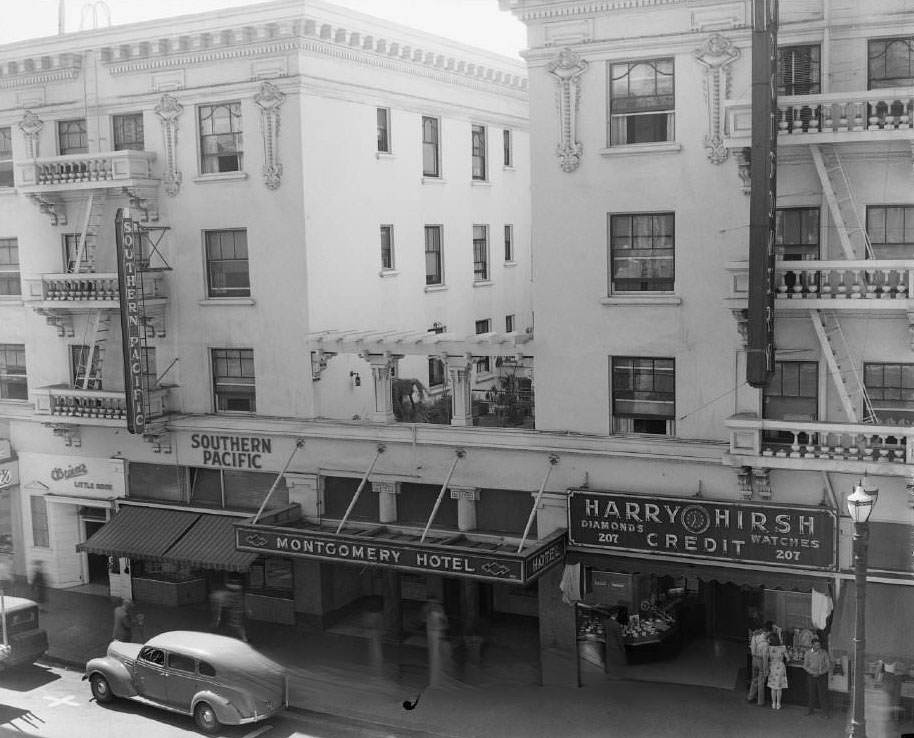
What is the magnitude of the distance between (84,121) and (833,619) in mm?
22298

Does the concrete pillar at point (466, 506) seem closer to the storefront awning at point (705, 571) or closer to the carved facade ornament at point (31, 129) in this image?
the storefront awning at point (705, 571)

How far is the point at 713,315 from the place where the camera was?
2247 centimetres

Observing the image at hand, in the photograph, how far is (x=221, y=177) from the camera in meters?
27.6

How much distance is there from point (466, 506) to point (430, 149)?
442 inches

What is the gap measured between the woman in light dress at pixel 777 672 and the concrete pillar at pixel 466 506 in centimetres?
709

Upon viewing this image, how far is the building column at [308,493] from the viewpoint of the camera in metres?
27.4

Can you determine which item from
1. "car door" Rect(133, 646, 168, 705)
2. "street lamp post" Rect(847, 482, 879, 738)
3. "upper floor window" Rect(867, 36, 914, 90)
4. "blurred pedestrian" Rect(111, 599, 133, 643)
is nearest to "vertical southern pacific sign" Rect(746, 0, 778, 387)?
"upper floor window" Rect(867, 36, 914, 90)

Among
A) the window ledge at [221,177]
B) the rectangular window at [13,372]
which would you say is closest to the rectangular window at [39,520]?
the rectangular window at [13,372]

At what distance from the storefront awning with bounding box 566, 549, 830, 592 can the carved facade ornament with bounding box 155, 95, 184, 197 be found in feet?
44.9

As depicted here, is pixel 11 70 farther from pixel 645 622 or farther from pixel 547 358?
pixel 645 622

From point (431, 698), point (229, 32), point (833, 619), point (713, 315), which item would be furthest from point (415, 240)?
point (833, 619)

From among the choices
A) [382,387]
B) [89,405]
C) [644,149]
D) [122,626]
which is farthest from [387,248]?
[122,626]

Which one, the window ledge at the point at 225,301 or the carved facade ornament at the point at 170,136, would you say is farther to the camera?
the carved facade ornament at the point at 170,136

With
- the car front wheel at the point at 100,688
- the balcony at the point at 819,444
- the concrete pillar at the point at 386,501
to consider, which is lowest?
the car front wheel at the point at 100,688
